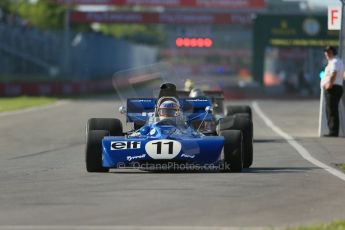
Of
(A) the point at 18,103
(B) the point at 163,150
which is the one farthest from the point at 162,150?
(A) the point at 18,103

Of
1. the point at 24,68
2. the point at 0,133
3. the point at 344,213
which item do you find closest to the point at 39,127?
the point at 0,133

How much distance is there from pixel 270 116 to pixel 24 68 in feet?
88.2

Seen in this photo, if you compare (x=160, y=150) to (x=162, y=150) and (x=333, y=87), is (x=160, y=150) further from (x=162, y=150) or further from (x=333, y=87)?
(x=333, y=87)

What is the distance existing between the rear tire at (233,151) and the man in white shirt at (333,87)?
26.8ft

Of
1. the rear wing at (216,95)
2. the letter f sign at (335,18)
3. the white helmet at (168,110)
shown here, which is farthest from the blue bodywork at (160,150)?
the letter f sign at (335,18)

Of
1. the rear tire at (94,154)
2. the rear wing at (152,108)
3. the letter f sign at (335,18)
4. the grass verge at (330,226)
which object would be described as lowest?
the rear tire at (94,154)

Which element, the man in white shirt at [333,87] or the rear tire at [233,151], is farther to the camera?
the man in white shirt at [333,87]

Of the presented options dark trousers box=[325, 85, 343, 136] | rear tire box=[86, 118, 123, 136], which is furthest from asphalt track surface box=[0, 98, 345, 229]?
dark trousers box=[325, 85, 343, 136]

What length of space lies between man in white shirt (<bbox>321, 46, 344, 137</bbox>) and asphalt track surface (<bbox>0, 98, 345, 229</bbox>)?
3581mm

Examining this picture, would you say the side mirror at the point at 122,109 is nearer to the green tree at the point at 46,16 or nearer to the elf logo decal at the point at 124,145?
the elf logo decal at the point at 124,145

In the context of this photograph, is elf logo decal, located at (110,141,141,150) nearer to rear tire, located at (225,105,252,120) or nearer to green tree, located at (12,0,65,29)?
rear tire, located at (225,105,252,120)

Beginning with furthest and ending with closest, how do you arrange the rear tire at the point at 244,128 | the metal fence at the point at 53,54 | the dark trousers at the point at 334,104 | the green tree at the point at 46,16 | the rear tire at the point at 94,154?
the green tree at the point at 46,16 < the metal fence at the point at 53,54 < the dark trousers at the point at 334,104 < the rear tire at the point at 244,128 < the rear tire at the point at 94,154

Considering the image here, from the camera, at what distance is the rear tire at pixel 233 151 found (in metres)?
13.4

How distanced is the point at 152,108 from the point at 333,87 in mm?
6585
